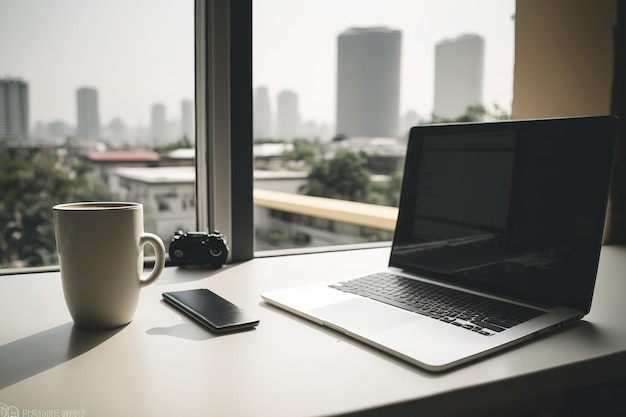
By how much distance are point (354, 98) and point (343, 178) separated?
46.0 inches

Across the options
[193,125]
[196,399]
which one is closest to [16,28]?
[193,125]

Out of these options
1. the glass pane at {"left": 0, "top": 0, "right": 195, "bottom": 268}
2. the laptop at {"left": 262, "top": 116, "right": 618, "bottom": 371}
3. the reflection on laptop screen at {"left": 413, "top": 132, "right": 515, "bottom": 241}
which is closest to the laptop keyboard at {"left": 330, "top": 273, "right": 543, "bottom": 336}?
the laptop at {"left": 262, "top": 116, "right": 618, "bottom": 371}

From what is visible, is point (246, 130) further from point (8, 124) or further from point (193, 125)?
point (8, 124)

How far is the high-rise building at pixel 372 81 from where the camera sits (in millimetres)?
3879

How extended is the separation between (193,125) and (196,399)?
0.72 metres

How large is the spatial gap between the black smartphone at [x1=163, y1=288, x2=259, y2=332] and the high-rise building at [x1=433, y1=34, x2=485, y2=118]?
7.81 feet

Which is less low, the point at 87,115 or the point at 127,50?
the point at 127,50

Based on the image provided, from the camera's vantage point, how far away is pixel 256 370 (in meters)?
0.48

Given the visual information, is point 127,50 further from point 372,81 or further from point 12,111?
point 372,81

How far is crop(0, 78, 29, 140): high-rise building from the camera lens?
1.59 m

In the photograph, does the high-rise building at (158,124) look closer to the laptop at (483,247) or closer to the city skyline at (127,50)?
the city skyline at (127,50)

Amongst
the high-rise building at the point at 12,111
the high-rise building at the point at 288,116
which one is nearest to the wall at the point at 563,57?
the high-rise building at the point at 12,111

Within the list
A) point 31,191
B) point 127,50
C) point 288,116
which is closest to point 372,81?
point 288,116

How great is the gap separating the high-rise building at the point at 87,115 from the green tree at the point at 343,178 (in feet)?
11.4
